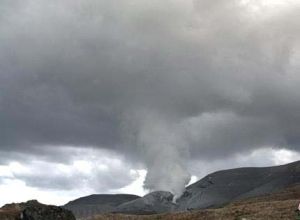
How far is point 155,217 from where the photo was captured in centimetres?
8362

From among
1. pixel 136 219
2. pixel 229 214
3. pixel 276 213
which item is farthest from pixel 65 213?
pixel 276 213

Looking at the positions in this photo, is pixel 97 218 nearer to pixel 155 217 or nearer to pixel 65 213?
pixel 155 217

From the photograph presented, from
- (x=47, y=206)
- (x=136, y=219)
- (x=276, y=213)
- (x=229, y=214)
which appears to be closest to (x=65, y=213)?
(x=47, y=206)

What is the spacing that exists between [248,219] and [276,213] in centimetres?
678

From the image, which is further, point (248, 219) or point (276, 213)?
point (276, 213)

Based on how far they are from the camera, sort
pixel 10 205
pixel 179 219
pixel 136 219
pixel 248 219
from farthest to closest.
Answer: pixel 10 205 < pixel 136 219 < pixel 179 219 < pixel 248 219

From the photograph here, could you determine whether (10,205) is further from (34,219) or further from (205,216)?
(205,216)

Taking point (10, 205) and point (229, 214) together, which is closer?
point (229, 214)

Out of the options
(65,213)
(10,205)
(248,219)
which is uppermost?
(10,205)

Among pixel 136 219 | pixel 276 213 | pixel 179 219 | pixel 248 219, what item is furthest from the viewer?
pixel 136 219

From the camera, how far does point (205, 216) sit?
2908 inches

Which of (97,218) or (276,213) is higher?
(97,218)

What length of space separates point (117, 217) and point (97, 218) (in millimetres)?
3404

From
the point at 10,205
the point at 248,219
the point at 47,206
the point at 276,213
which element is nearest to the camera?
the point at 248,219
